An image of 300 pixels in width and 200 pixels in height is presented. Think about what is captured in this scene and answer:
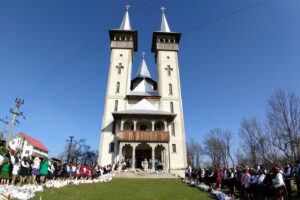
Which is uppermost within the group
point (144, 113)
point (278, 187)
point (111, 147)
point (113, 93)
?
point (113, 93)

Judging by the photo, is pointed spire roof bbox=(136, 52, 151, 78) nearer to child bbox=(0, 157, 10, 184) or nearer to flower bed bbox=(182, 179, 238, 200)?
flower bed bbox=(182, 179, 238, 200)

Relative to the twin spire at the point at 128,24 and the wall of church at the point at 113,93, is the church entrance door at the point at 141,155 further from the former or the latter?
the twin spire at the point at 128,24

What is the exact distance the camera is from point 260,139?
26078 millimetres

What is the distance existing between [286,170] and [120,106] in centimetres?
2463

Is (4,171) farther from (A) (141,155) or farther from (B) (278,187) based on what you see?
(A) (141,155)

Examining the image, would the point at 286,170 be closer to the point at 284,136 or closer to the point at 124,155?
the point at 284,136

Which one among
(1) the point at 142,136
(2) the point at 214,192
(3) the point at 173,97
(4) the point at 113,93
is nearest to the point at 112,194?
(2) the point at 214,192

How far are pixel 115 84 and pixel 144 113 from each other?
33.2ft

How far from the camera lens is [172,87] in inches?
1323

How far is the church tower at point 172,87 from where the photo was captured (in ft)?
90.2

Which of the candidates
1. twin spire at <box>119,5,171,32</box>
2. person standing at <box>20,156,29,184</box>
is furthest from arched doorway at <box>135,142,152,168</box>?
twin spire at <box>119,5,171,32</box>

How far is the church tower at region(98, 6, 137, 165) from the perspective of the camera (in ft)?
89.4

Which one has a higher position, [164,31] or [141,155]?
[164,31]

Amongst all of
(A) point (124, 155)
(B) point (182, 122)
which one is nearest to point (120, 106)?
(A) point (124, 155)
